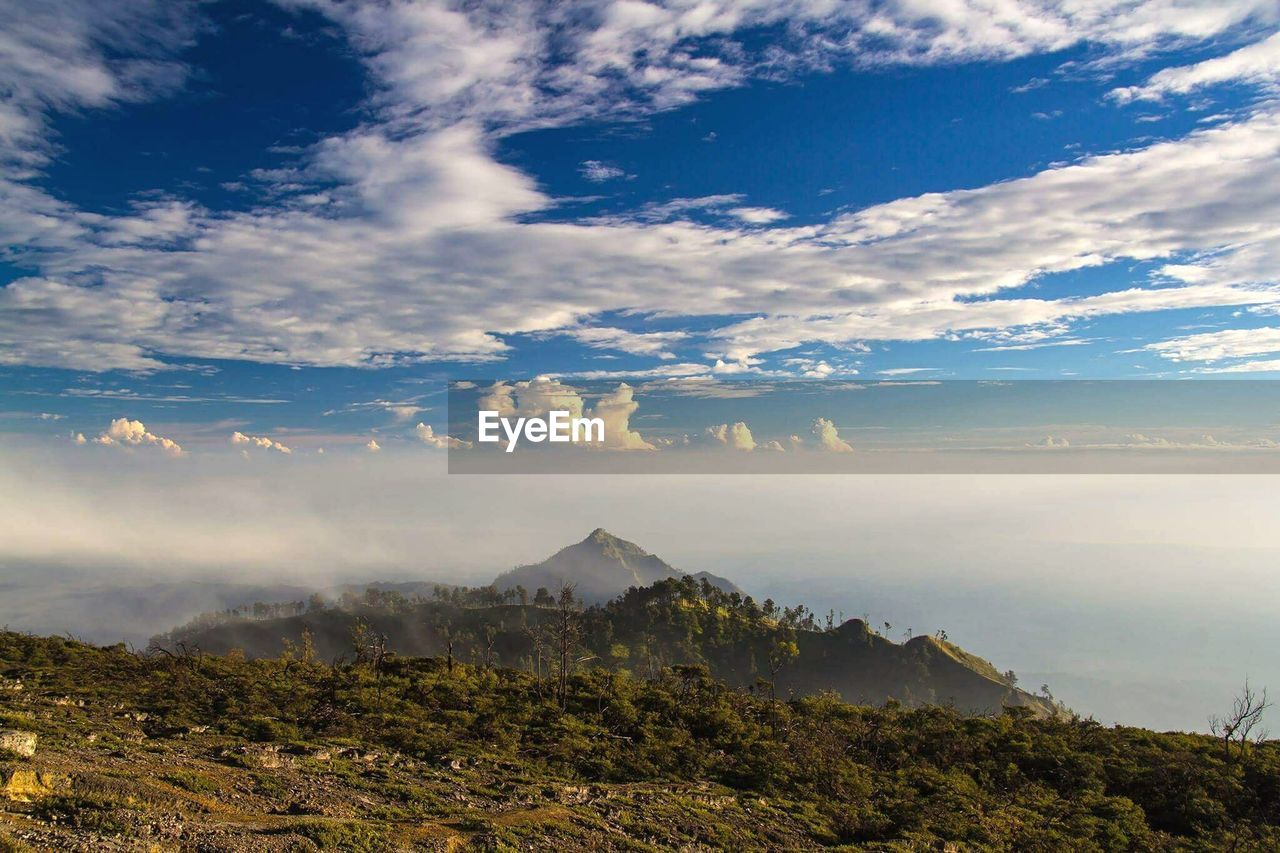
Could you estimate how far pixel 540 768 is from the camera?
4353 centimetres

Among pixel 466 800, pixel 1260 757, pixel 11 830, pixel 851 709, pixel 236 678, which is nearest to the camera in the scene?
pixel 11 830

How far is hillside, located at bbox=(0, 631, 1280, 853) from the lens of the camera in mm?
25125

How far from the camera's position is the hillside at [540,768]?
82.4 feet

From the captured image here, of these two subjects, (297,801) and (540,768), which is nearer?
(297,801)

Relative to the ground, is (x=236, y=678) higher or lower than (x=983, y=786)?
higher

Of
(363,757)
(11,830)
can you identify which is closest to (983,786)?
(363,757)

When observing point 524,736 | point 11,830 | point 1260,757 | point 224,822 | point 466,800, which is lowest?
point 1260,757

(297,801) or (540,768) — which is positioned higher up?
(297,801)

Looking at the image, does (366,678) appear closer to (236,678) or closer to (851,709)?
(236,678)

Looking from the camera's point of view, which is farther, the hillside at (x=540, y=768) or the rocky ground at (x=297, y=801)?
the hillside at (x=540, y=768)

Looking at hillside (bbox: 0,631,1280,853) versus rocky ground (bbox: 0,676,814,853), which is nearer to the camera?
rocky ground (bbox: 0,676,814,853)

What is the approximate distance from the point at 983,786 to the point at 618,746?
27.7 m

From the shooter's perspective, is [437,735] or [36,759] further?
[437,735]

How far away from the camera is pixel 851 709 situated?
224 feet
